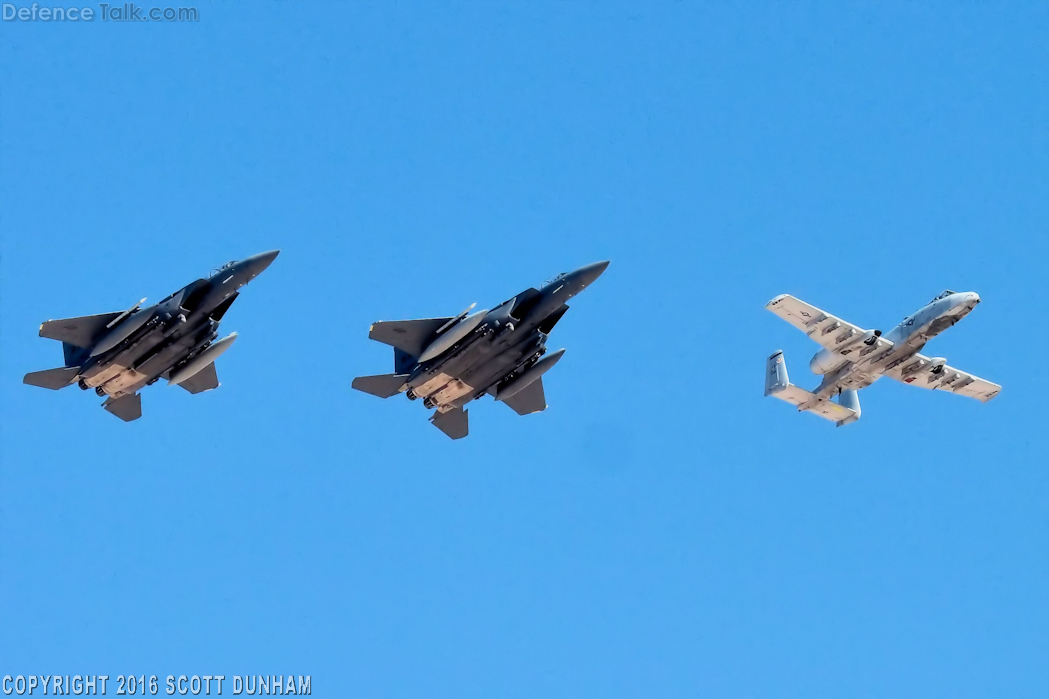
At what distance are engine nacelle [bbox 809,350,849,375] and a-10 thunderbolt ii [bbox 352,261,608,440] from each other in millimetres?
9813

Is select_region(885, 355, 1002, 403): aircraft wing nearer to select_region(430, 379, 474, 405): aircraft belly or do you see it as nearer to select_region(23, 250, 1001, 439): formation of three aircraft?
select_region(23, 250, 1001, 439): formation of three aircraft

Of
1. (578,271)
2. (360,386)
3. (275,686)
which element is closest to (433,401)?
(360,386)

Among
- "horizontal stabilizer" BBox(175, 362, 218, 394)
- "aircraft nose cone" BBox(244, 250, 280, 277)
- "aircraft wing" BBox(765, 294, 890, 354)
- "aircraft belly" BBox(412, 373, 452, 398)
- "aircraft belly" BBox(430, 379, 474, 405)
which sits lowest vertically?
"aircraft belly" BBox(412, 373, 452, 398)

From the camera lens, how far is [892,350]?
35.8 metres

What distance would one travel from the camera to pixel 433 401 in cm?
3350

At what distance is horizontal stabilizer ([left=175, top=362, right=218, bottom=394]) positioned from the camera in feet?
119

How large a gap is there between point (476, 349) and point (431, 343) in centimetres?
139

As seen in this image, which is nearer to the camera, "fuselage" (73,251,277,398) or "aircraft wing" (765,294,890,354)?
"fuselage" (73,251,277,398)

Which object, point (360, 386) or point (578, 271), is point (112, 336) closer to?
point (360, 386)

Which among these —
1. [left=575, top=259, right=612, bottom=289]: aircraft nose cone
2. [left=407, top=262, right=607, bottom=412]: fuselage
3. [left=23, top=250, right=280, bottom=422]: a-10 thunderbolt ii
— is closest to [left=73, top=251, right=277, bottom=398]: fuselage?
[left=23, top=250, right=280, bottom=422]: a-10 thunderbolt ii

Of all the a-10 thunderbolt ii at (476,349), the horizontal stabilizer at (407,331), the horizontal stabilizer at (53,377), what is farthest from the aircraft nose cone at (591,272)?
the horizontal stabilizer at (53,377)

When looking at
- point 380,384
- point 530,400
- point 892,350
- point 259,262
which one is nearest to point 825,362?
point 892,350

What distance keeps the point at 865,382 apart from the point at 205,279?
2115 centimetres

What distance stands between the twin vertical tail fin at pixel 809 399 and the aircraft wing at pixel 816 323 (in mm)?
3332
